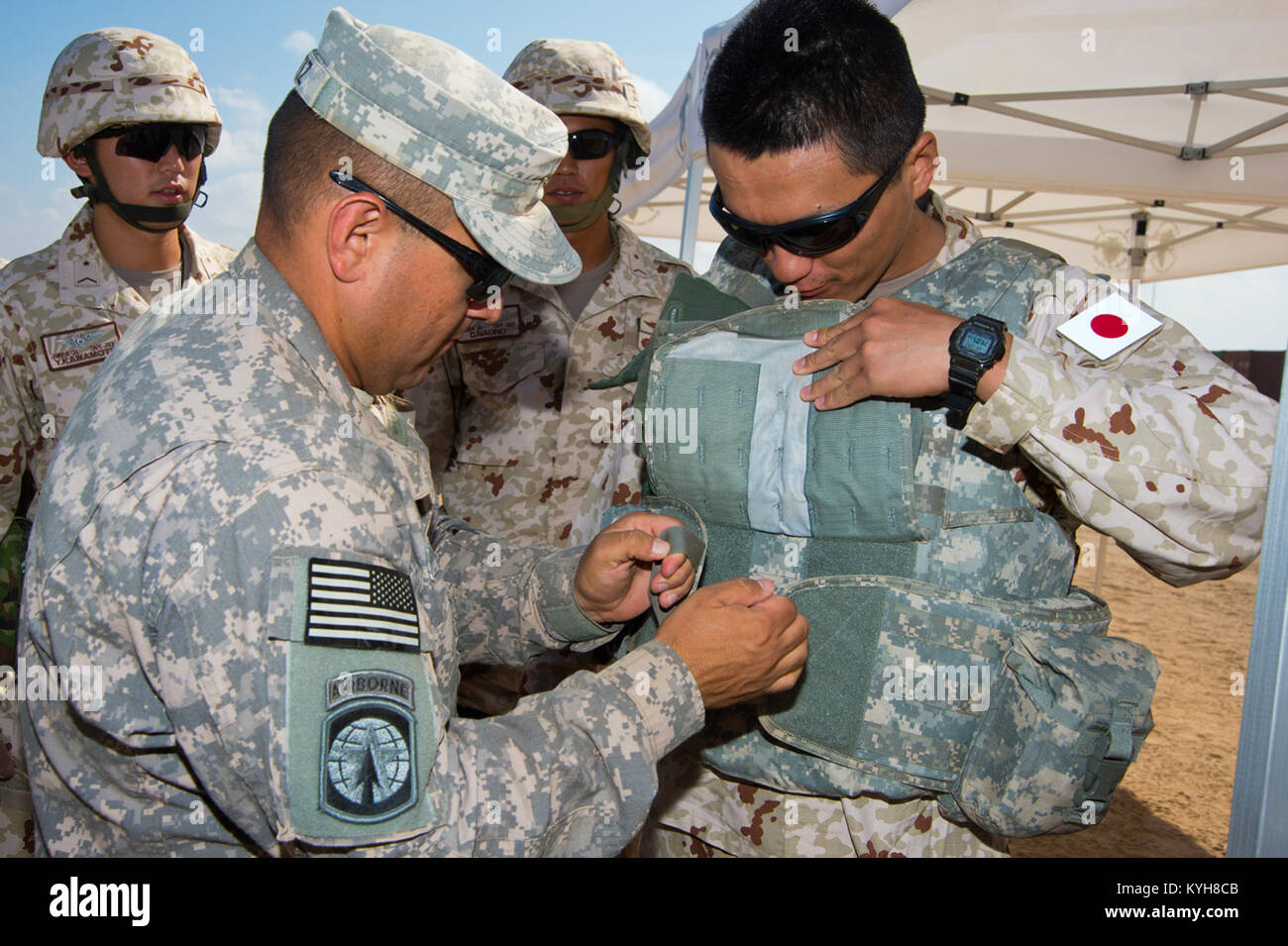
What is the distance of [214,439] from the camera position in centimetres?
122

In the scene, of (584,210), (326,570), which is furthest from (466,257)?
(584,210)

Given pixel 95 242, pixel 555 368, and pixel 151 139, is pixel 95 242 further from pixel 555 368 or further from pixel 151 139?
pixel 555 368

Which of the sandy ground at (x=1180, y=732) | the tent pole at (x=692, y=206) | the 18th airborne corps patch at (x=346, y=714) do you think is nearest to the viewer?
the 18th airborne corps patch at (x=346, y=714)

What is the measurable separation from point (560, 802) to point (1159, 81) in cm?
647

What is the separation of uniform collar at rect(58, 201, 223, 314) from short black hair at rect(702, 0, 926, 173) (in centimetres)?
266

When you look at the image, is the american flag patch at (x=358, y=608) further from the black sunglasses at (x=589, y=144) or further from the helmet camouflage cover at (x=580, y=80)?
the helmet camouflage cover at (x=580, y=80)

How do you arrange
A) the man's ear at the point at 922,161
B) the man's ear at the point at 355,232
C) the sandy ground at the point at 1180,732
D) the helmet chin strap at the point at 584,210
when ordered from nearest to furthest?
the man's ear at the point at 355,232 → the man's ear at the point at 922,161 → the helmet chin strap at the point at 584,210 → the sandy ground at the point at 1180,732

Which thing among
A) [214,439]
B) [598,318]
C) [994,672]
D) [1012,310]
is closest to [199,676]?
[214,439]

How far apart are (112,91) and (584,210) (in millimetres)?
1836

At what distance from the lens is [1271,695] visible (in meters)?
1.15

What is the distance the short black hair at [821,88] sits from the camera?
171cm

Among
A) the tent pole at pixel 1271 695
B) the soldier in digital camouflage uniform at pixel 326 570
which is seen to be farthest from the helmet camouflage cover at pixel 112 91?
the tent pole at pixel 1271 695

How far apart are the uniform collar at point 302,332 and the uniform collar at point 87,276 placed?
7.70ft

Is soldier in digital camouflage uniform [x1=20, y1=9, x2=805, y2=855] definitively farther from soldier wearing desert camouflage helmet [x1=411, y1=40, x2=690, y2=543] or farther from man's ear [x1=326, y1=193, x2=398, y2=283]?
soldier wearing desert camouflage helmet [x1=411, y1=40, x2=690, y2=543]
